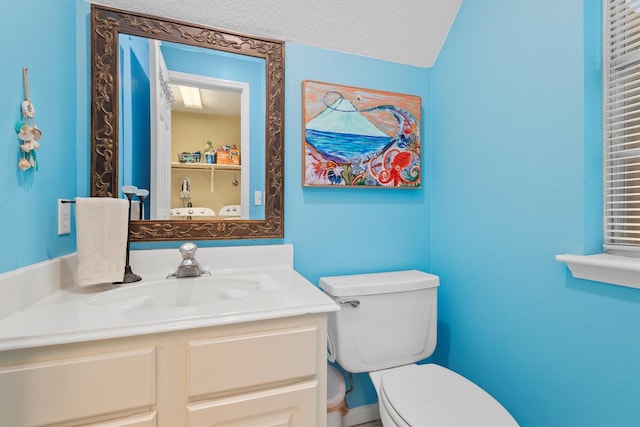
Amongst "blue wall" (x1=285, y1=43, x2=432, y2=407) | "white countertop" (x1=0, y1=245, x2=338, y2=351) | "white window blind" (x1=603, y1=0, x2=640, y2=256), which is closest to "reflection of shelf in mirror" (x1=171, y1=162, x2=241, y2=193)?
"blue wall" (x1=285, y1=43, x2=432, y2=407)

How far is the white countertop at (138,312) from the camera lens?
67 centimetres

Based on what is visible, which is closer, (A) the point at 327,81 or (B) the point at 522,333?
(B) the point at 522,333

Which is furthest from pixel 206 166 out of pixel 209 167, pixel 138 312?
pixel 138 312

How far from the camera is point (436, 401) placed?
102cm

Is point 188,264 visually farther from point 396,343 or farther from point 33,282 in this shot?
point 396,343

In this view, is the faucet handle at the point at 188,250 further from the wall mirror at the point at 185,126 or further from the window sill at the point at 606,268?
the window sill at the point at 606,268

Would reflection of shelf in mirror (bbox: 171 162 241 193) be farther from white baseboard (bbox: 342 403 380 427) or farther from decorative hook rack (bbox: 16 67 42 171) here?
white baseboard (bbox: 342 403 380 427)

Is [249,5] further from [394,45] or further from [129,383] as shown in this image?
[129,383]

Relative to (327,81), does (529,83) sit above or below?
below

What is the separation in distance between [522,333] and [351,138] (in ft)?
3.56

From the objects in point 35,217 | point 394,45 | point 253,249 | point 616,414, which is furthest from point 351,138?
point 616,414

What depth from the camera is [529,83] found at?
1148 millimetres

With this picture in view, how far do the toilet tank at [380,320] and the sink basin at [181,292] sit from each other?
1.19 feet

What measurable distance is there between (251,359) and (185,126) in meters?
0.94
